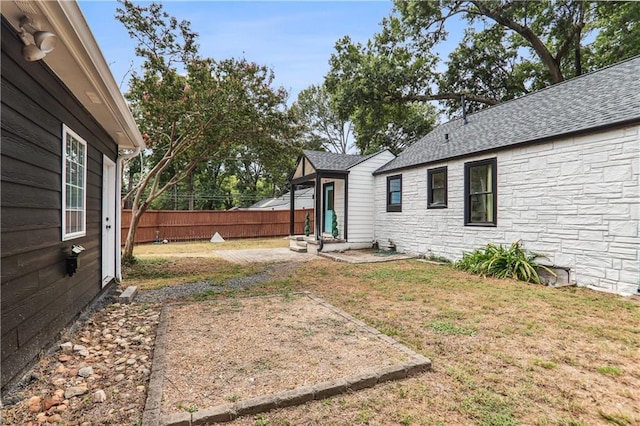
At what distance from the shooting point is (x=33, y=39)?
2.25m

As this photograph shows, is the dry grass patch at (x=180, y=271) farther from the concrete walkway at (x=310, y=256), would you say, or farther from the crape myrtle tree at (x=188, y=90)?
the crape myrtle tree at (x=188, y=90)

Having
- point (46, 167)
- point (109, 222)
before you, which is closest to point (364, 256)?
point (109, 222)

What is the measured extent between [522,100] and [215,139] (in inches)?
325

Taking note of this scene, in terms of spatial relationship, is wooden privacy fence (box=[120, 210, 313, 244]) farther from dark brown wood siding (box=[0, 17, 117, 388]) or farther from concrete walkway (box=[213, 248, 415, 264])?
dark brown wood siding (box=[0, 17, 117, 388])

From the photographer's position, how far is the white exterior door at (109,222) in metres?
5.41

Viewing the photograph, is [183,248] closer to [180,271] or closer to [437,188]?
[180,271]

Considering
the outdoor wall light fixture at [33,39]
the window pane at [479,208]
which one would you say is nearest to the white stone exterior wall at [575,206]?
the window pane at [479,208]

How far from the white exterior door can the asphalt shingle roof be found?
6.07m

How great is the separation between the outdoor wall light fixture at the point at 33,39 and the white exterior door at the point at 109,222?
3335 millimetres

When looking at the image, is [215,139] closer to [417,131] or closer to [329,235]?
[329,235]

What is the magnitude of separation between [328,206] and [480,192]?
19.7ft

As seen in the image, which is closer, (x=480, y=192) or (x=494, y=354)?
(x=494, y=354)

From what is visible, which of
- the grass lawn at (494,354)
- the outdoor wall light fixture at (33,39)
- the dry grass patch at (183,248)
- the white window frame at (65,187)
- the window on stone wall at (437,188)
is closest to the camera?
the grass lawn at (494,354)

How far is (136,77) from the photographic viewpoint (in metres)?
7.12
